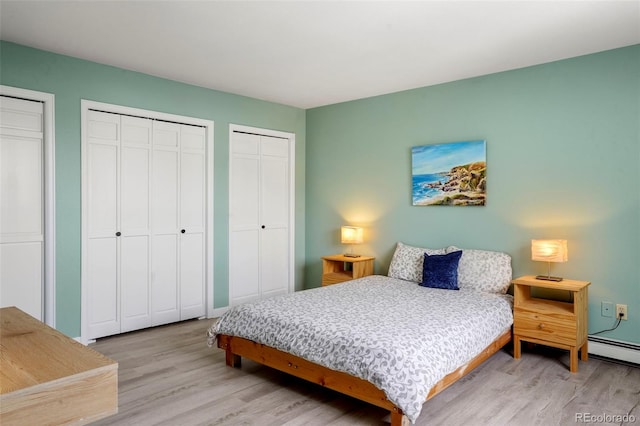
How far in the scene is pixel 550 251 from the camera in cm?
343

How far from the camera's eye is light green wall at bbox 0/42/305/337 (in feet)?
11.6

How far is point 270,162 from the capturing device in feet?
17.5

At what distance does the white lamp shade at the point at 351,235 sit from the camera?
493cm

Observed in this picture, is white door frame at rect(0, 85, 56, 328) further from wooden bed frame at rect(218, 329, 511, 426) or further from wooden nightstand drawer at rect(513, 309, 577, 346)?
wooden nightstand drawer at rect(513, 309, 577, 346)

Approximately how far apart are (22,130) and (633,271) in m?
4.93

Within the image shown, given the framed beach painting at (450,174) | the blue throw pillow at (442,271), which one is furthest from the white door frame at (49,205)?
the framed beach painting at (450,174)

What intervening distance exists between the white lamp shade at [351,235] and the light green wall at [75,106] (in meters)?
1.36

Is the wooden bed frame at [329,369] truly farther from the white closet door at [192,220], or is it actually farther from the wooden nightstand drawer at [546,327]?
the white closet door at [192,220]

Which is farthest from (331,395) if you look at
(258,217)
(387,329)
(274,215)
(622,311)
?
(274,215)

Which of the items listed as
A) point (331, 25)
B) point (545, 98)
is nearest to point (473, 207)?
point (545, 98)

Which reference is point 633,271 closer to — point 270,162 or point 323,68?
point 323,68

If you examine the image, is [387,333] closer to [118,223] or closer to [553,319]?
[553,319]

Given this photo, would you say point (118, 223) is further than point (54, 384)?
Yes

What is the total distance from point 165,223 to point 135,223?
→ 0.30 m
